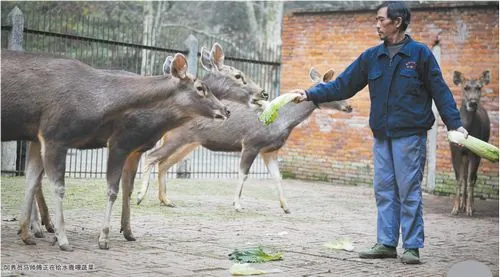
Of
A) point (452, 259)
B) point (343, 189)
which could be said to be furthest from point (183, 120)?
point (343, 189)

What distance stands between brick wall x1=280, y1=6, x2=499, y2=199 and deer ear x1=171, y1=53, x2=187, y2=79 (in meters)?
10.3

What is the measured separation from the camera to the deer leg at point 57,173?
794cm

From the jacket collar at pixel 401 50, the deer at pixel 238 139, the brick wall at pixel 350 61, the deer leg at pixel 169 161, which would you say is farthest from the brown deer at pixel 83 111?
the brick wall at pixel 350 61

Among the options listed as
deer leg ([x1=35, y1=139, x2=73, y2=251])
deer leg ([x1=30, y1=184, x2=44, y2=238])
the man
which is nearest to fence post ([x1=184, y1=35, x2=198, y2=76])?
deer leg ([x1=30, y1=184, x2=44, y2=238])

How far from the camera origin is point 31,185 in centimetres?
837

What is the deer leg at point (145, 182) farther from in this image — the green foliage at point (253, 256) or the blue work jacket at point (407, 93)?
the blue work jacket at point (407, 93)

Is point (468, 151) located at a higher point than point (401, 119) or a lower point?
lower

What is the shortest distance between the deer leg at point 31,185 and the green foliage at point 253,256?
83.0 inches

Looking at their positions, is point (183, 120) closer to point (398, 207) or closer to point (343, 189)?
point (398, 207)

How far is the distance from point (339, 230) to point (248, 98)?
2.38 meters

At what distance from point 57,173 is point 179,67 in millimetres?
1672

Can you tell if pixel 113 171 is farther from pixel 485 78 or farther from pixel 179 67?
pixel 485 78

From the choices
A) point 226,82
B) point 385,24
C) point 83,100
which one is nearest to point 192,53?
point 226,82

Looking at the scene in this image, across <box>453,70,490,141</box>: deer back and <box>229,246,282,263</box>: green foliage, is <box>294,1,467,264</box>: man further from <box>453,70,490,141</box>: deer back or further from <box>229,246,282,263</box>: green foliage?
<box>453,70,490,141</box>: deer back
